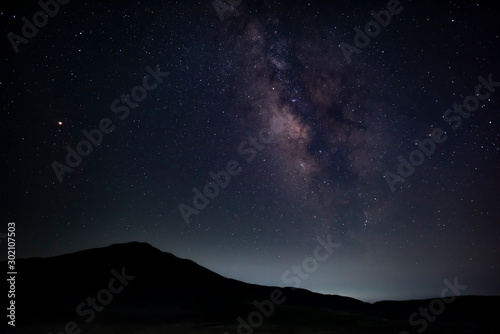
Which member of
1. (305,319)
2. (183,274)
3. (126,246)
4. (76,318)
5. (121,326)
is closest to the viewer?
(121,326)

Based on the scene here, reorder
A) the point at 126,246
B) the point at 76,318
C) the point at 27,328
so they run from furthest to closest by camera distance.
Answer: the point at 126,246, the point at 76,318, the point at 27,328

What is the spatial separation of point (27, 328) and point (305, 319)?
48.8 ft

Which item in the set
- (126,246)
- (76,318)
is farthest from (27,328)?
(126,246)

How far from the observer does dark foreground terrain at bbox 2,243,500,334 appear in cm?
1566

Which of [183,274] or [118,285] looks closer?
[118,285]

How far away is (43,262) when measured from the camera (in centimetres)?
3559

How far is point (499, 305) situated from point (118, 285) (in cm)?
4181

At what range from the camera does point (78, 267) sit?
116 feet

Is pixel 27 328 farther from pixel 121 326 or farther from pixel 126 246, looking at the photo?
pixel 126 246

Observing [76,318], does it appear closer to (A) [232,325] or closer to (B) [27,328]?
(B) [27,328]

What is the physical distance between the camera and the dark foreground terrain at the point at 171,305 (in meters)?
15.7

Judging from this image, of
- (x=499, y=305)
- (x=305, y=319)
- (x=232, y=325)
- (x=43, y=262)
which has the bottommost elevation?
(x=499, y=305)

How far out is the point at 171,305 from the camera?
27.2 metres

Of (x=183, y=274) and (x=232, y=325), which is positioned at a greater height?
(x=183, y=274)
